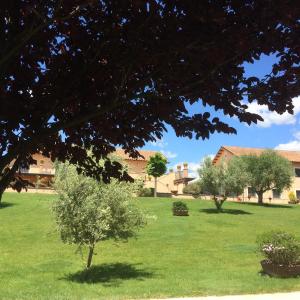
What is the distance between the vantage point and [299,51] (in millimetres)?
3477

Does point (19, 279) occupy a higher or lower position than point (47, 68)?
lower

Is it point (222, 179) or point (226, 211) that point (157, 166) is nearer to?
point (222, 179)

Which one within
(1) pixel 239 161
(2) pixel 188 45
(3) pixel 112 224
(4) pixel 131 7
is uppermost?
(1) pixel 239 161

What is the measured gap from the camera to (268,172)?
51.8m

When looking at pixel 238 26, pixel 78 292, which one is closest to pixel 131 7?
pixel 238 26

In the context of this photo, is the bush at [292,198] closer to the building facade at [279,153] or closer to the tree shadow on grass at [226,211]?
the building facade at [279,153]

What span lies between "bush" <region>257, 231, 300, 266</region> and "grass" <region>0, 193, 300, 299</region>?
2.77ft

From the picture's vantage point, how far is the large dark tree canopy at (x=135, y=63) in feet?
10.1

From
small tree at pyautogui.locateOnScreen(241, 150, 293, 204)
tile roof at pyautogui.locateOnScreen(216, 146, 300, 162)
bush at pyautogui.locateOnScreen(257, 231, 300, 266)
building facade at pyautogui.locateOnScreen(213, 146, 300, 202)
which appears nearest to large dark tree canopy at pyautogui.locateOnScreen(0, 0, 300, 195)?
bush at pyautogui.locateOnScreen(257, 231, 300, 266)

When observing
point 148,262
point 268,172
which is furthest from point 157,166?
point 148,262

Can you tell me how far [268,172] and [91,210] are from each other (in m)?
37.3

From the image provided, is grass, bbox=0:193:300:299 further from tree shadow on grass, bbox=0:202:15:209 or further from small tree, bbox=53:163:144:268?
tree shadow on grass, bbox=0:202:15:209

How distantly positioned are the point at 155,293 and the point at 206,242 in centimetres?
1251

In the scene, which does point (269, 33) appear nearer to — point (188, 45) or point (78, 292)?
point (188, 45)
